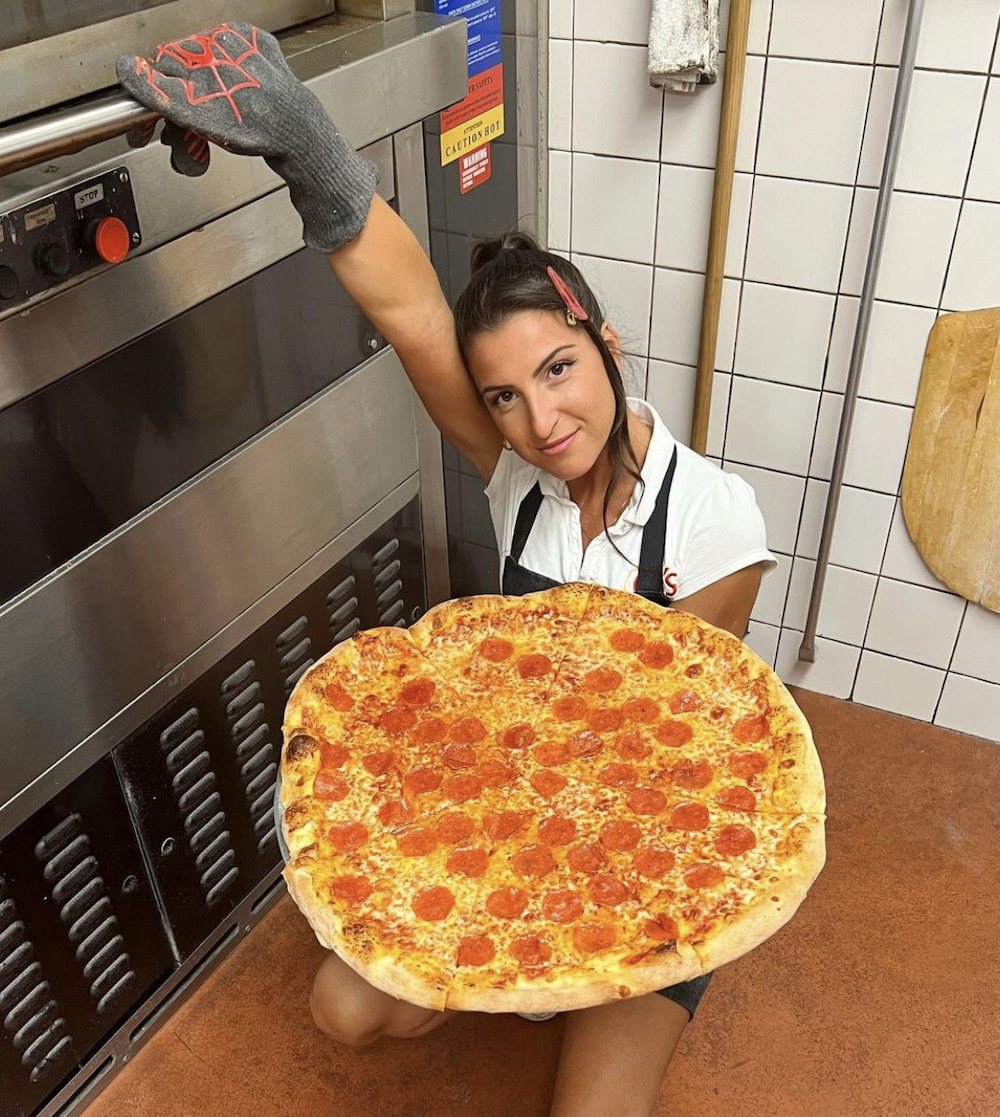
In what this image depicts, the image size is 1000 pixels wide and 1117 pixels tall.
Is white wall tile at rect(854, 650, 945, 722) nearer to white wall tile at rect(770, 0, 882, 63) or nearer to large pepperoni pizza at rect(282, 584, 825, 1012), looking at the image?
large pepperoni pizza at rect(282, 584, 825, 1012)

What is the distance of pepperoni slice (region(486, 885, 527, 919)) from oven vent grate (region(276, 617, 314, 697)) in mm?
721

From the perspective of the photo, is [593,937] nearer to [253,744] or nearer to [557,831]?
[557,831]

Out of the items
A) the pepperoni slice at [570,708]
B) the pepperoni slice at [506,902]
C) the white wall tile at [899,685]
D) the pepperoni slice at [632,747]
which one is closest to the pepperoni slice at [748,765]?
the pepperoni slice at [632,747]

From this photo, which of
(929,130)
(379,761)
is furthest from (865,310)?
(379,761)

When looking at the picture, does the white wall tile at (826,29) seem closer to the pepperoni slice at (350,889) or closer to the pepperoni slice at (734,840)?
the pepperoni slice at (734,840)

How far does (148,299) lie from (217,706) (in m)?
0.69

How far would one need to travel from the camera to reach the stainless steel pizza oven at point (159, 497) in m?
1.33

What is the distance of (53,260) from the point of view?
124cm

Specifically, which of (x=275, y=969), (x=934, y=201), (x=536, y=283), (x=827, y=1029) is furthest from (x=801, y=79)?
(x=275, y=969)

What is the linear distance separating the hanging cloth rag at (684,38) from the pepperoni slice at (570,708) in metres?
1.15

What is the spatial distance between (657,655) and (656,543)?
0.18 metres

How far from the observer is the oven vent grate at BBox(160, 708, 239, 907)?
5.69 ft

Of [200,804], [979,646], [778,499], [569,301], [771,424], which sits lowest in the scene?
[979,646]

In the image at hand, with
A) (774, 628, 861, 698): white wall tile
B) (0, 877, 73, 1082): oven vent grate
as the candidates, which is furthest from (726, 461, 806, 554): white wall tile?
Answer: (0, 877, 73, 1082): oven vent grate
